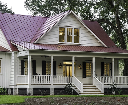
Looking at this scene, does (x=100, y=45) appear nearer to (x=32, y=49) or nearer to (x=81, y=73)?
(x=81, y=73)

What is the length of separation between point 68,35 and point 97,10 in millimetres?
9643

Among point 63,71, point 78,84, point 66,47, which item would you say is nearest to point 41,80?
point 78,84

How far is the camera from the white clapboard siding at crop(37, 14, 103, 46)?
93.5ft

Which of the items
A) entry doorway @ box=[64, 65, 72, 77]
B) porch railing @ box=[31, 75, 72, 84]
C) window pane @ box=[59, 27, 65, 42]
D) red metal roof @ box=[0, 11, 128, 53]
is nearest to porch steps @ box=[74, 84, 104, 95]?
porch railing @ box=[31, 75, 72, 84]

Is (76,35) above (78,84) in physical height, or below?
above

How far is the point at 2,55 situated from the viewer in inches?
1085

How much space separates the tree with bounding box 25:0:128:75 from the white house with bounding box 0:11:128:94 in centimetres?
371

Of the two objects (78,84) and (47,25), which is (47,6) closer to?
(47,25)

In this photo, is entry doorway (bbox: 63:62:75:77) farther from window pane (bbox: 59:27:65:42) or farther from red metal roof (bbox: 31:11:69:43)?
red metal roof (bbox: 31:11:69:43)

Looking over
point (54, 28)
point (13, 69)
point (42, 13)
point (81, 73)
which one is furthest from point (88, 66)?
point (42, 13)

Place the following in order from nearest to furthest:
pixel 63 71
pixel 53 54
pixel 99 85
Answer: pixel 53 54
pixel 99 85
pixel 63 71

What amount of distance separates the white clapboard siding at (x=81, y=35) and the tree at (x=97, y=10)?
3.36 m

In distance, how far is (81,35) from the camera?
2947 centimetres

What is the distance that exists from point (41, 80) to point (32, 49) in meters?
2.51
